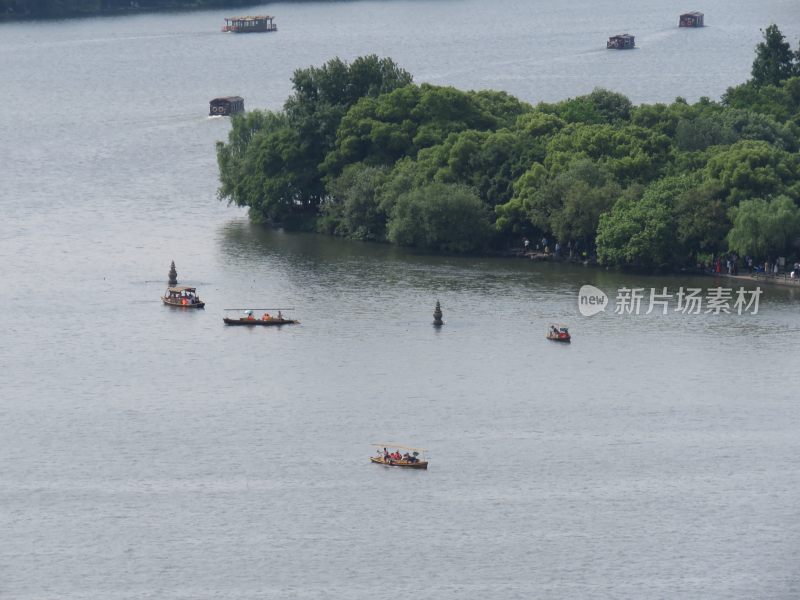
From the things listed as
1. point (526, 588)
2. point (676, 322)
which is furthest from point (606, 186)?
point (526, 588)

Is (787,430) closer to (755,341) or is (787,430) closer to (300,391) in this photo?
(755,341)

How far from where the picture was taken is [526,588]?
64.9 meters

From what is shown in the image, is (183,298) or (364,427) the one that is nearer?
(364,427)

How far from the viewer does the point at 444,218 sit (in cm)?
10906

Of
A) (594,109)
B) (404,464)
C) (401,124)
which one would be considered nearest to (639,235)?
(401,124)

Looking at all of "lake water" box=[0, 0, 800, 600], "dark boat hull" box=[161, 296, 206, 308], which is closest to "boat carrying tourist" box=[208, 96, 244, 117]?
"lake water" box=[0, 0, 800, 600]

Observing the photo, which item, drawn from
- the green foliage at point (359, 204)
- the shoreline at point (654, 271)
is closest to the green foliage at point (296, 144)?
the green foliage at point (359, 204)

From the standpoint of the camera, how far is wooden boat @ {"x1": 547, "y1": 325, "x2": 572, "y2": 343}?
300ft

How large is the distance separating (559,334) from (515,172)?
2252 cm

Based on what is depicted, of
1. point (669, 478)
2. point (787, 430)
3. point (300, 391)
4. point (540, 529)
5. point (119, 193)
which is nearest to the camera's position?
point (540, 529)

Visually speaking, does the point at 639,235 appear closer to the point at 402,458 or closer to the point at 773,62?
the point at 402,458

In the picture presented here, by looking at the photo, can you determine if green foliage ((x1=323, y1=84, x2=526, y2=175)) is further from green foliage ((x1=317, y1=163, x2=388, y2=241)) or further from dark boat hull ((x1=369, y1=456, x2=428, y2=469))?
dark boat hull ((x1=369, y1=456, x2=428, y2=469))

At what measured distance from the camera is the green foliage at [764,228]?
102 m

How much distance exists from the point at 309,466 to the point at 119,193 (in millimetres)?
56426
